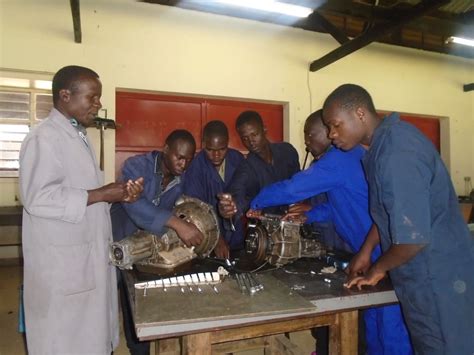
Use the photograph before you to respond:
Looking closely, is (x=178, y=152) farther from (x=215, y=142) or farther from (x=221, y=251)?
(x=221, y=251)

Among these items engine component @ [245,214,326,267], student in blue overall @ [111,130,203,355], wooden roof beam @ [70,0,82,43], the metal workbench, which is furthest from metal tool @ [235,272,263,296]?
wooden roof beam @ [70,0,82,43]

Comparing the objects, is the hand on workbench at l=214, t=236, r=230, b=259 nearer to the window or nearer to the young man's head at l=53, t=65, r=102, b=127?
the young man's head at l=53, t=65, r=102, b=127

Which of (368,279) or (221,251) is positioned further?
(221,251)

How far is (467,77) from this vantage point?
7047 millimetres

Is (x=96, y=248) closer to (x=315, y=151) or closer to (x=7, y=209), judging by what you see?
(x=315, y=151)

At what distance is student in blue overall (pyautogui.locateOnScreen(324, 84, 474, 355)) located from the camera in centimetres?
131

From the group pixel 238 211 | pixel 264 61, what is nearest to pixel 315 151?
pixel 238 211

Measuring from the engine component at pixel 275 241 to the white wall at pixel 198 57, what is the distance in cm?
304

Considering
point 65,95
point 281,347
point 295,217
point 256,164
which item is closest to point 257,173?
point 256,164

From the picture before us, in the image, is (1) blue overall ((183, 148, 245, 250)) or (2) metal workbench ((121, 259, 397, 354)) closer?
(2) metal workbench ((121, 259, 397, 354))

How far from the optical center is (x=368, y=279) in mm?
1541

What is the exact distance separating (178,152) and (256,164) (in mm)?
771

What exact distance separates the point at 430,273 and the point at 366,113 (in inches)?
30.7

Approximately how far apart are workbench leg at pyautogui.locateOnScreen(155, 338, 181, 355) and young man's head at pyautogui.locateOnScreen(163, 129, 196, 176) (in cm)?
106
